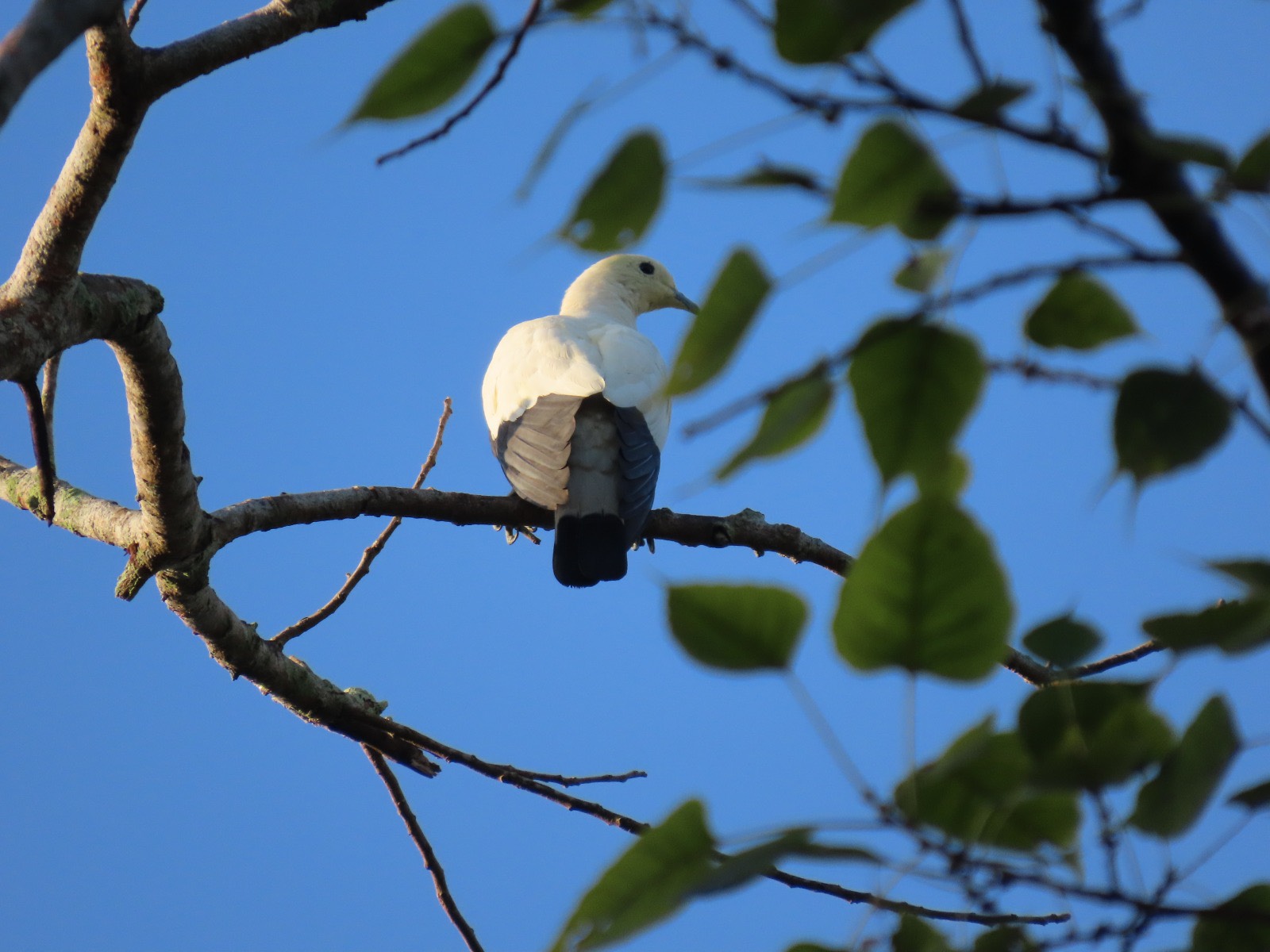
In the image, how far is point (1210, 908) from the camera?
1.97 feet

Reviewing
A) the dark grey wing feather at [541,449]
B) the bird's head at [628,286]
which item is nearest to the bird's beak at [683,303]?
the bird's head at [628,286]

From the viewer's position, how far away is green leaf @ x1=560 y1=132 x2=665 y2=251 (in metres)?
0.71

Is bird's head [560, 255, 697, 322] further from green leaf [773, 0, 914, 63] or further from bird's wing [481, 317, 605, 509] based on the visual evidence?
green leaf [773, 0, 914, 63]

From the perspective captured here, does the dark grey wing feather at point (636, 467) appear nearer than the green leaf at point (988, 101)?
No

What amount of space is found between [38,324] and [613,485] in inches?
79.9

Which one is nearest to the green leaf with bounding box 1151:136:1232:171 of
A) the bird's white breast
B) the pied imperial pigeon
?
the pied imperial pigeon

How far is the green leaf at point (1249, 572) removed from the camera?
0.60 m

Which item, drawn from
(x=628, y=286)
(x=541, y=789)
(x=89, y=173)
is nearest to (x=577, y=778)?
(x=541, y=789)

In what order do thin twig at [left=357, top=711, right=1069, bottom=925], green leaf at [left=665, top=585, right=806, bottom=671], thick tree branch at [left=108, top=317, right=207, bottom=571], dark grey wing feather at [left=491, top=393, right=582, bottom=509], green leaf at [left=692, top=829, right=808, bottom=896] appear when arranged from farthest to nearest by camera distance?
dark grey wing feather at [left=491, top=393, right=582, bottom=509]
thick tree branch at [left=108, top=317, right=207, bottom=571]
thin twig at [left=357, top=711, right=1069, bottom=925]
green leaf at [left=665, top=585, right=806, bottom=671]
green leaf at [left=692, top=829, right=808, bottom=896]

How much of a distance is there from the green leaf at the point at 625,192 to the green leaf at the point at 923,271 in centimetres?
16

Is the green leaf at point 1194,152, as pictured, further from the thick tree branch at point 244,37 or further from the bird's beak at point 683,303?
the bird's beak at point 683,303

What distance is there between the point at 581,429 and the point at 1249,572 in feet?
11.2

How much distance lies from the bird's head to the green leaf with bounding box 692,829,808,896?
5.67 meters

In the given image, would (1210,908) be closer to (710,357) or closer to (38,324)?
(710,357)
